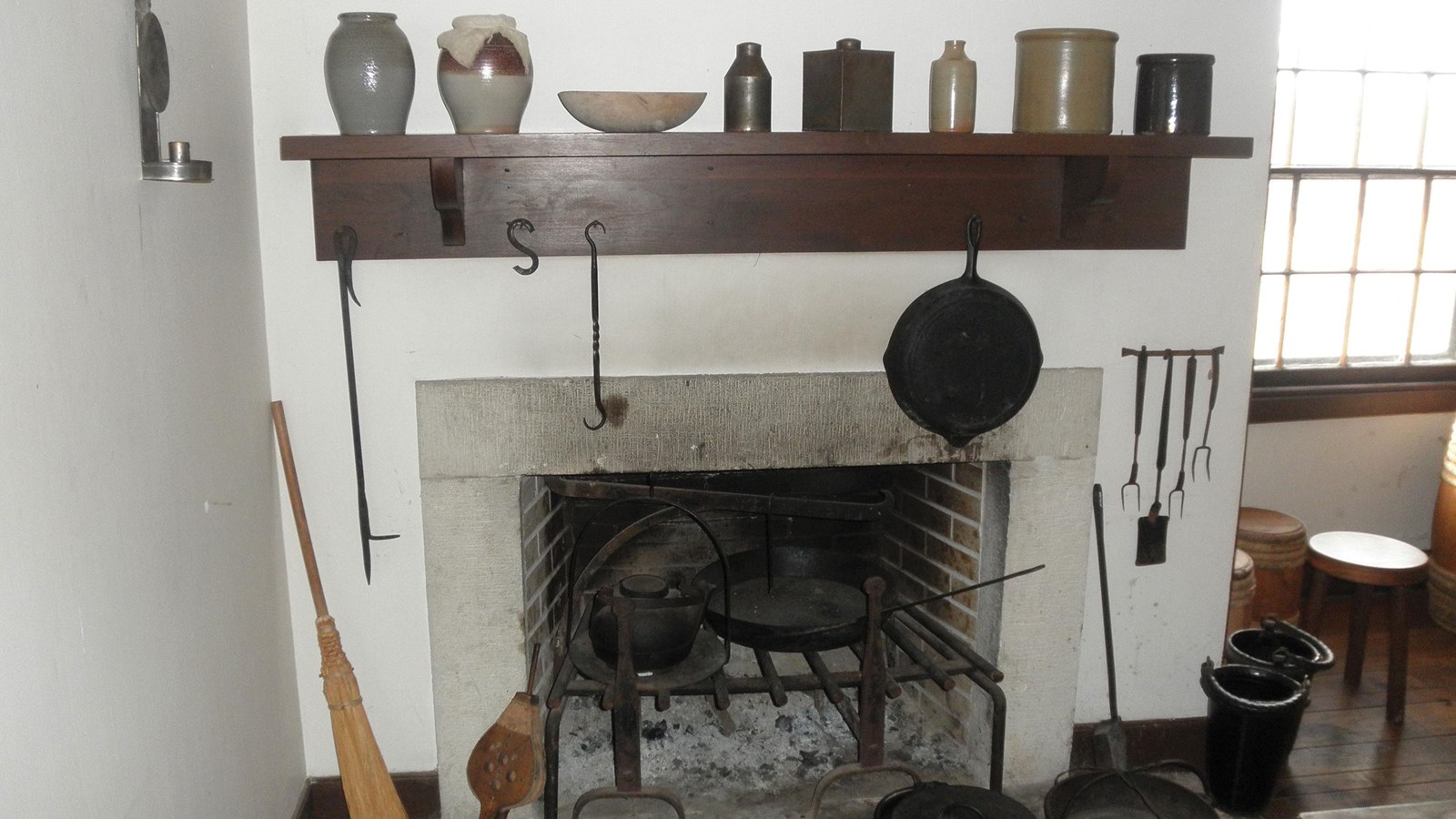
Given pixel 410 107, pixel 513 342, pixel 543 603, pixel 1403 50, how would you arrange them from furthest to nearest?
pixel 1403 50 < pixel 543 603 < pixel 513 342 < pixel 410 107

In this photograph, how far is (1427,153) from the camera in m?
3.33

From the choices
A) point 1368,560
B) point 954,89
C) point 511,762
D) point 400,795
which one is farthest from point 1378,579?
point 400,795

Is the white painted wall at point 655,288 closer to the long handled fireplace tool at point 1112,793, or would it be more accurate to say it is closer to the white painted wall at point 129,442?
the white painted wall at point 129,442

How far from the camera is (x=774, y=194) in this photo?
2012mm

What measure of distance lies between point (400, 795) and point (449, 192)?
124cm

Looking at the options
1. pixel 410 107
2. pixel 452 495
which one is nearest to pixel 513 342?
pixel 452 495

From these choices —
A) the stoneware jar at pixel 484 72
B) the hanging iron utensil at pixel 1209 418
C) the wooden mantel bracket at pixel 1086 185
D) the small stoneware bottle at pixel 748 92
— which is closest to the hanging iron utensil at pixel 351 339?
the stoneware jar at pixel 484 72

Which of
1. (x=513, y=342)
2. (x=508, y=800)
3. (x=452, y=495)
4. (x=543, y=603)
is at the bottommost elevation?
(x=508, y=800)

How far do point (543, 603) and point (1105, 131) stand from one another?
1.50 meters

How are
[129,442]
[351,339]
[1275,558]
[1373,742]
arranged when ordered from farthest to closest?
1. [1275,558]
2. [1373,742]
3. [351,339]
4. [129,442]

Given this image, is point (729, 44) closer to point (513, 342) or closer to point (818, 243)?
point (818, 243)

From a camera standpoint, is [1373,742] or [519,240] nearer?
[519,240]

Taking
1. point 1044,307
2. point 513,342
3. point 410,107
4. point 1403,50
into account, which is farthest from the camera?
point 1403,50

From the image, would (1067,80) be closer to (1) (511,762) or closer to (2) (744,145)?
(2) (744,145)
